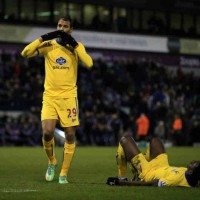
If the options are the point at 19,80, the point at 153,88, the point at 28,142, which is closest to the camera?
the point at 28,142

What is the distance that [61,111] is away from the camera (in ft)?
35.5

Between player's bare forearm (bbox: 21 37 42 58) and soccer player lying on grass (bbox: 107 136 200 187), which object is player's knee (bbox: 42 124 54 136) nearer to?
player's bare forearm (bbox: 21 37 42 58)

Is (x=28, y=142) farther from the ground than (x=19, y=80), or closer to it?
closer to it

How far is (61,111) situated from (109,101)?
23236 mm

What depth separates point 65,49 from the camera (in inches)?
429

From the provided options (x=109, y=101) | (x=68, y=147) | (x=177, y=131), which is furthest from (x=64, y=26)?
(x=177, y=131)

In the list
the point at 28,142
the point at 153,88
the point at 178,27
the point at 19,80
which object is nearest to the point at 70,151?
the point at 28,142

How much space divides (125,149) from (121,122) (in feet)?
76.2

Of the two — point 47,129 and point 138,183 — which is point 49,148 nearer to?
point 47,129

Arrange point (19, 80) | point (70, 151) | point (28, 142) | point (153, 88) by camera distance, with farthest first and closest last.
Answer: point (153, 88)
point (19, 80)
point (28, 142)
point (70, 151)

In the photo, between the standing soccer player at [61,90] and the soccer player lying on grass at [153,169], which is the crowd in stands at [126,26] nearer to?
the standing soccer player at [61,90]

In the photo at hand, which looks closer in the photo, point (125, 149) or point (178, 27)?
point (125, 149)

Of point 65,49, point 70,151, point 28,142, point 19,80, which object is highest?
point 65,49

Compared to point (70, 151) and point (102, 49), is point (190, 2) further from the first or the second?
point (70, 151)
